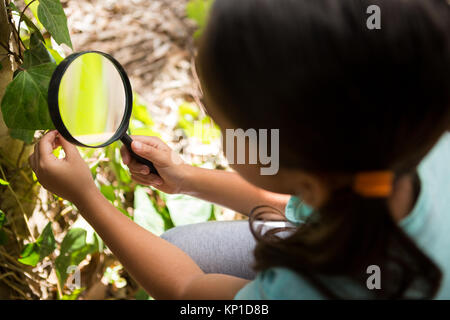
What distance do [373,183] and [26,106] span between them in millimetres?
682

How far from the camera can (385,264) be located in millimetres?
672

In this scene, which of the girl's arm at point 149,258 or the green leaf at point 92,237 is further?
the green leaf at point 92,237

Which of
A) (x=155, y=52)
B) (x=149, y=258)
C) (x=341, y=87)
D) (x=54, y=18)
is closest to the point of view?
(x=341, y=87)

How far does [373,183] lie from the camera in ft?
1.99

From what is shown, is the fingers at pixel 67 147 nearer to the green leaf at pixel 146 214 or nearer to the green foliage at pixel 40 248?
the green foliage at pixel 40 248

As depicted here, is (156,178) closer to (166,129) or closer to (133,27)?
(166,129)

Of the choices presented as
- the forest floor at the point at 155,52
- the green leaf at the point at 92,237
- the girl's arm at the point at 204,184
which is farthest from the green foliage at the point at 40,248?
the forest floor at the point at 155,52

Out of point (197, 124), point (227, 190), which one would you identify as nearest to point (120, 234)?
point (227, 190)

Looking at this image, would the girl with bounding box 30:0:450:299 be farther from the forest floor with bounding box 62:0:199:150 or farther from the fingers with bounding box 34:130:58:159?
the forest floor with bounding box 62:0:199:150

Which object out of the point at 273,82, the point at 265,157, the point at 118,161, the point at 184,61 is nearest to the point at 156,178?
the point at 118,161

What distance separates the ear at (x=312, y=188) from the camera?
25.5 inches

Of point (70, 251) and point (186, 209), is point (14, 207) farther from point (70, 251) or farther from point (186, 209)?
point (186, 209)

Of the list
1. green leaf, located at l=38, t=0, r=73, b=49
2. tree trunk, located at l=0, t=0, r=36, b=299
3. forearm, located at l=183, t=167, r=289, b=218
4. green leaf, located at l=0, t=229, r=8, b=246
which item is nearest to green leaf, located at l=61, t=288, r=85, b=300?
tree trunk, located at l=0, t=0, r=36, b=299

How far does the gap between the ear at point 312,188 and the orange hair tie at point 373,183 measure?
5 centimetres
